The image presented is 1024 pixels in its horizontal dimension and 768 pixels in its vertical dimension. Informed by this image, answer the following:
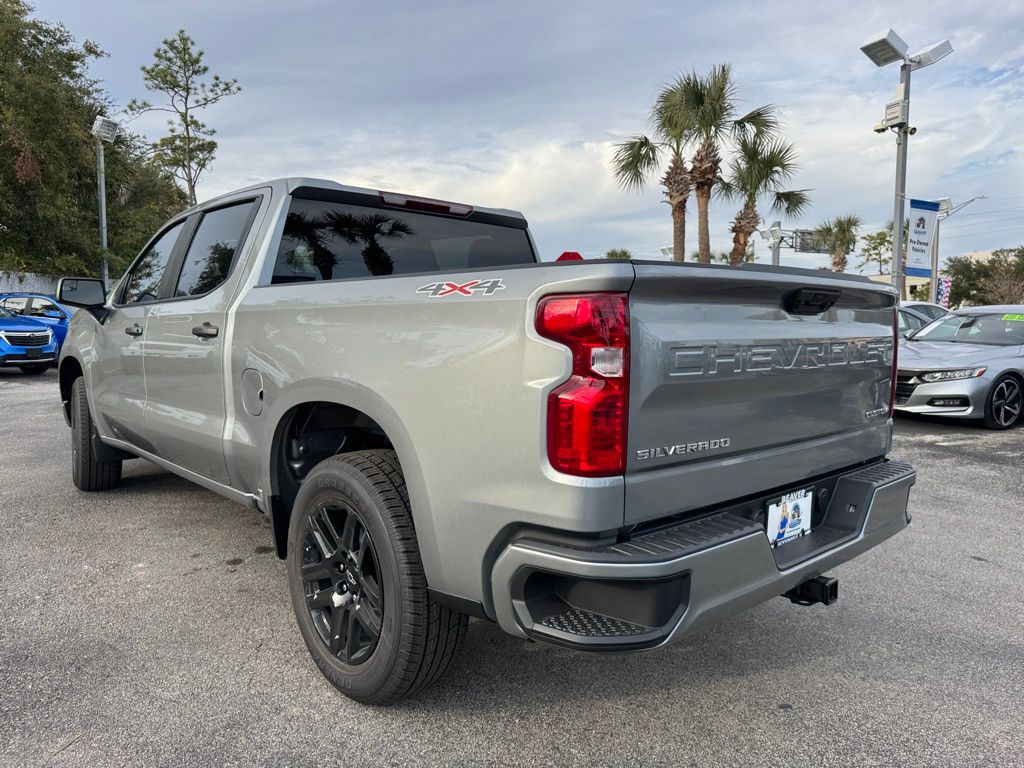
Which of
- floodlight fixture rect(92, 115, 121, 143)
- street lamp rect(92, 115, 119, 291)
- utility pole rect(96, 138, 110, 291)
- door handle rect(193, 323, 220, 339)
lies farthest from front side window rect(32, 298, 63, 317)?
door handle rect(193, 323, 220, 339)

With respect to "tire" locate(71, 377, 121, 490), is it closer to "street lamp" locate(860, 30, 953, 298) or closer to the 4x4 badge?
the 4x4 badge

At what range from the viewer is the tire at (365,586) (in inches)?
91.0

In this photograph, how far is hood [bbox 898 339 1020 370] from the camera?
8.34 meters

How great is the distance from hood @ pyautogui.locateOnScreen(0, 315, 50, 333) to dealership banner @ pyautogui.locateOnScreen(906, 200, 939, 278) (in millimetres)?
16635

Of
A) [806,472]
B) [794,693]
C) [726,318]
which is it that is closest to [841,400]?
[806,472]

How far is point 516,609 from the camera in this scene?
79.2 inches

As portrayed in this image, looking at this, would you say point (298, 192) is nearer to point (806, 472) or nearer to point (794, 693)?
point (806, 472)

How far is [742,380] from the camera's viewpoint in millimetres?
2240

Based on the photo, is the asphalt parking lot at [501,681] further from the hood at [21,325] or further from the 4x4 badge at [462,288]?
the hood at [21,325]

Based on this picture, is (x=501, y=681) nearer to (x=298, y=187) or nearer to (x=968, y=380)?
(x=298, y=187)

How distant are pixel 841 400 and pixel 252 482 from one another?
2330 millimetres

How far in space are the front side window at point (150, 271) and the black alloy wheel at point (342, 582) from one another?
2124 mm

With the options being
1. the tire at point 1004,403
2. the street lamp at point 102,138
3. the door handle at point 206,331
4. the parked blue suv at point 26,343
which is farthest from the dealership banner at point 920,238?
the street lamp at point 102,138

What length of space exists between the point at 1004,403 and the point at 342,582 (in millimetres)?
8306
